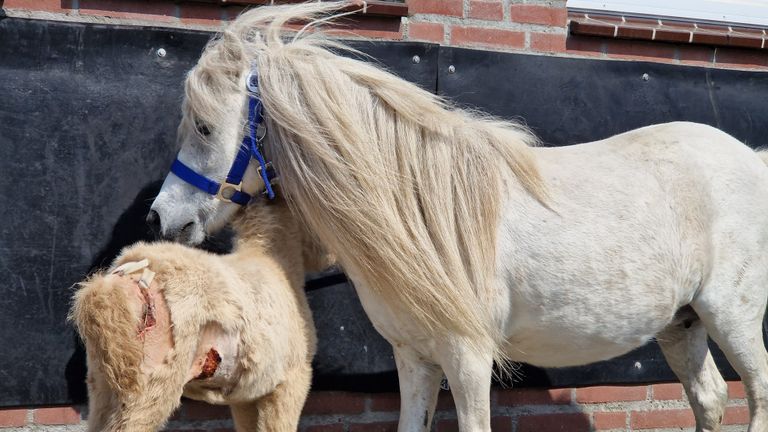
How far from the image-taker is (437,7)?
3846mm

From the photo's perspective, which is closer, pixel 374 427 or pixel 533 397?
pixel 374 427

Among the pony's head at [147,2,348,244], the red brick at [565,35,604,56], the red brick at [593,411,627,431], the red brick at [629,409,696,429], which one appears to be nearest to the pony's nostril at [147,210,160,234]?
the pony's head at [147,2,348,244]

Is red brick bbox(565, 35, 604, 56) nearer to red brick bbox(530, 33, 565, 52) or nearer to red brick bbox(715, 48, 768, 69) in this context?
red brick bbox(530, 33, 565, 52)

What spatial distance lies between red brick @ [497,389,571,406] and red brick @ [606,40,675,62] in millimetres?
1525

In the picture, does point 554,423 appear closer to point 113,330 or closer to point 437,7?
point 437,7

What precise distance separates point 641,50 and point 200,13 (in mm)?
1980

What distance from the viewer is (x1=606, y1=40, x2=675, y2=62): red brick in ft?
13.6

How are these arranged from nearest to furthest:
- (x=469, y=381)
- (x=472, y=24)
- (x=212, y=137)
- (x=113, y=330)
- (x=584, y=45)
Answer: (x=113, y=330)
(x=469, y=381)
(x=212, y=137)
(x=472, y=24)
(x=584, y=45)

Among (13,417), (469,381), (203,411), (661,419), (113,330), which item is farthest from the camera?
(661,419)

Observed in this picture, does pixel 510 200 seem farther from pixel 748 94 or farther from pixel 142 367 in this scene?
pixel 748 94

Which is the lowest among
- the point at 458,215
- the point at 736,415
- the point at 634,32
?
the point at 736,415

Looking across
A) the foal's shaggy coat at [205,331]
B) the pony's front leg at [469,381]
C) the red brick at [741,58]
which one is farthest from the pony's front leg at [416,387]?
the red brick at [741,58]

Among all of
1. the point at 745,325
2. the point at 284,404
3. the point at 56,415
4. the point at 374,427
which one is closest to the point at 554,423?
the point at 374,427

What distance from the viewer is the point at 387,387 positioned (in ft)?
12.4
